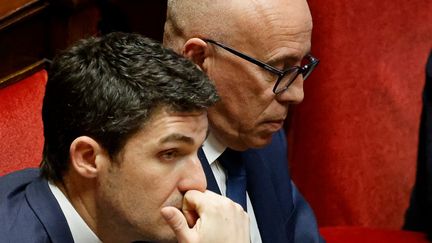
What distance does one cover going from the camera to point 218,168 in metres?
1.40

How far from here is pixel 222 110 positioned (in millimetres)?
1339

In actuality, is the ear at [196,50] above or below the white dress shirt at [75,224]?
above

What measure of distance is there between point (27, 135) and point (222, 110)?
1.00 feet

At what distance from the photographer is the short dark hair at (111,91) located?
3.51 ft

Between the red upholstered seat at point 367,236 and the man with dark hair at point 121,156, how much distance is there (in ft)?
2.08

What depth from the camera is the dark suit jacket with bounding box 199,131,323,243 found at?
1.42 metres

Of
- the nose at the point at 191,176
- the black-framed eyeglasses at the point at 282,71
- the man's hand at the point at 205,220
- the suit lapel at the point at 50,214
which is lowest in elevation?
the suit lapel at the point at 50,214

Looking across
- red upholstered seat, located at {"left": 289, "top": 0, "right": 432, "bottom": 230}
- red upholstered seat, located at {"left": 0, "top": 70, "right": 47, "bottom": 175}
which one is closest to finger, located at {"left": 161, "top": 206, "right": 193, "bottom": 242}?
red upholstered seat, located at {"left": 0, "top": 70, "right": 47, "bottom": 175}

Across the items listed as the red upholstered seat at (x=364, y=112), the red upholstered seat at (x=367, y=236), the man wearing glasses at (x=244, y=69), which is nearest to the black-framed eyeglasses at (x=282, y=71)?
the man wearing glasses at (x=244, y=69)

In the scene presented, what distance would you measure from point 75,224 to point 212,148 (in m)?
0.32

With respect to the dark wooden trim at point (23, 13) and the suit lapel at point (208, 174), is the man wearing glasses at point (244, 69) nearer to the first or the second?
the suit lapel at point (208, 174)

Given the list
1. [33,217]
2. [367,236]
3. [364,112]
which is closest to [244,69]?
[33,217]

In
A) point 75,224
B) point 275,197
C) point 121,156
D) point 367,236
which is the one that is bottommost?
point 367,236

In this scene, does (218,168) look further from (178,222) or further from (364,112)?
(364,112)
